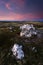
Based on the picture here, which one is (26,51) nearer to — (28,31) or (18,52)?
(18,52)

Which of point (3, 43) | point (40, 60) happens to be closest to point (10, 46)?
point (3, 43)

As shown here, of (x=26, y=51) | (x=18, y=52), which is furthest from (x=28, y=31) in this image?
(x=18, y=52)

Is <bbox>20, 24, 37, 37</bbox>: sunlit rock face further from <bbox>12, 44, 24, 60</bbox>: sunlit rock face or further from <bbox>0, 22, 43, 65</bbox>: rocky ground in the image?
<bbox>12, 44, 24, 60</bbox>: sunlit rock face

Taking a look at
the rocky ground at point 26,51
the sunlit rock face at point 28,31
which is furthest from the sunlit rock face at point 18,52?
the sunlit rock face at point 28,31

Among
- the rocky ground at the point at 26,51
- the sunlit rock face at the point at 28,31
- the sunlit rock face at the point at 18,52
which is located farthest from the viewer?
the sunlit rock face at the point at 28,31

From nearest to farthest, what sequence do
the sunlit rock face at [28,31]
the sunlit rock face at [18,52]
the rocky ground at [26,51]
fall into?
the rocky ground at [26,51], the sunlit rock face at [18,52], the sunlit rock face at [28,31]

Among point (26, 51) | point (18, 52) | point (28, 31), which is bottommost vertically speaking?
point (26, 51)

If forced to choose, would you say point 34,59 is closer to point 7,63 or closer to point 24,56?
point 24,56

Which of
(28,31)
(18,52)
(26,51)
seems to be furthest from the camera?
(28,31)

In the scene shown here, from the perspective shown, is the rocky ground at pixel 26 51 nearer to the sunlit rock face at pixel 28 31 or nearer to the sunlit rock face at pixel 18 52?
the sunlit rock face at pixel 18 52

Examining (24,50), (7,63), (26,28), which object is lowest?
(7,63)

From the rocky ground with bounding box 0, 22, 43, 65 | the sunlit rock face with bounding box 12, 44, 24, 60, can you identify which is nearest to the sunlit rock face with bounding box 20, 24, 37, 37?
the rocky ground with bounding box 0, 22, 43, 65
